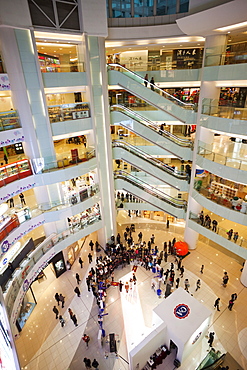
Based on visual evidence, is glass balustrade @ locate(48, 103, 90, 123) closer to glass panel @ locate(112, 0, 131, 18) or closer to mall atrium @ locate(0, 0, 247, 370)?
mall atrium @ locate(0, 0, 247, 370)

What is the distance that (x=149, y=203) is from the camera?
1689 centimetres

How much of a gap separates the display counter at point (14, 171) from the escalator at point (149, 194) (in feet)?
21.2

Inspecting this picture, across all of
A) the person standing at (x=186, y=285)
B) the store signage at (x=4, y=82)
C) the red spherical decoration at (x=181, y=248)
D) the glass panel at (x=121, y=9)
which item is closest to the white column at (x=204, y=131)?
the red spherical decoration at (x=181, y=248)

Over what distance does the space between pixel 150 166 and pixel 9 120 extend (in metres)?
8.72

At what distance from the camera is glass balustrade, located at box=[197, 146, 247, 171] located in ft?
38.7

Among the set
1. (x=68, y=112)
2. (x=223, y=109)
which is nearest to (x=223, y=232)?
(x=223, y=109)

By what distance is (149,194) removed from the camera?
16.6m

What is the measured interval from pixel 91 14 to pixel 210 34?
6075 millimetres

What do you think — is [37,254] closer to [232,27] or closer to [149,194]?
[149,194]

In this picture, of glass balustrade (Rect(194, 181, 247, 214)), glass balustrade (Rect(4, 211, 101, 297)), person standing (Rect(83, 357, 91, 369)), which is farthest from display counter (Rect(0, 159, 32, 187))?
glass balustrade (Rect(194, 181, 247, 214))

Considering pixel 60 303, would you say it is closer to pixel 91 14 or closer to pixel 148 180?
pixel 148 180

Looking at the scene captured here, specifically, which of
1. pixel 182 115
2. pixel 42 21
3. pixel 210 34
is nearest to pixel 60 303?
pixel 182 115

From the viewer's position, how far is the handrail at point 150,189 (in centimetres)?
1664

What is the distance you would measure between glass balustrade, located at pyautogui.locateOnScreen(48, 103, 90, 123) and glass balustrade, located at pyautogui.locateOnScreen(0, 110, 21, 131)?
1627mm
